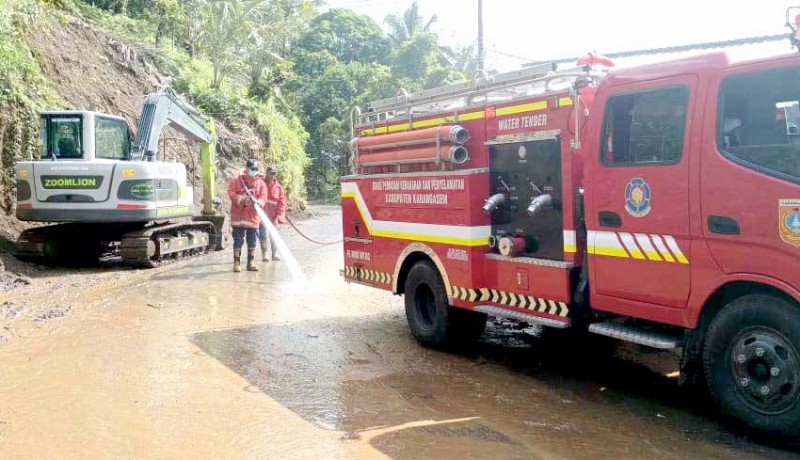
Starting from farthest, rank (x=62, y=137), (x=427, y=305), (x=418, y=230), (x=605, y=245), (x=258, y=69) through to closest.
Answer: (x=258, y=69)
(x=62, y=137)
(x=427, y=305)
(x=418, y=230)
(x=605, y=245)

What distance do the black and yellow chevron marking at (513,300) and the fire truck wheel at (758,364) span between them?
1.42 meters

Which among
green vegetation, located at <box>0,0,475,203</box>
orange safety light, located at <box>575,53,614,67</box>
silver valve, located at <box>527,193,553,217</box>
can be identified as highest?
green vegetation, located at <box>0,0,475,203</box>

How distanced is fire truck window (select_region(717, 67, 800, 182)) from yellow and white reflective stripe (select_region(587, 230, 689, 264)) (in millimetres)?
791

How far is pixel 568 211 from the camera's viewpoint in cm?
621

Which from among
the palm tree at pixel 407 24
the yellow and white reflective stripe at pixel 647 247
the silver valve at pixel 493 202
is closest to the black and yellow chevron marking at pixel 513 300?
the silver valve at pixel 493 202

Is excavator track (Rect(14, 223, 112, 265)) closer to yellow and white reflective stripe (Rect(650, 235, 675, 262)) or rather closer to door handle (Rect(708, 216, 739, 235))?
yellow and white reflective stripe (Rect(650, 235, 675, 262))

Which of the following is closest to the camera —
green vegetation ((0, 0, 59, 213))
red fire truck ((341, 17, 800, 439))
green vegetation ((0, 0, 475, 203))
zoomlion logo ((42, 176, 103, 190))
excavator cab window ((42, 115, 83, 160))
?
red fire truck ((341, 17, 800, 439))

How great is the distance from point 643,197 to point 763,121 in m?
1.00

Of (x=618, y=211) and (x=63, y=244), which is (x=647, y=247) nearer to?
(x=618, y=211)

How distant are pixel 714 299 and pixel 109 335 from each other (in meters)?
6.27

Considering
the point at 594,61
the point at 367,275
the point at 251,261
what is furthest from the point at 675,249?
the point at 251,261

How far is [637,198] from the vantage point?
18.5ft

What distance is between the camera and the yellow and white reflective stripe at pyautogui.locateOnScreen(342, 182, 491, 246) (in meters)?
7.01

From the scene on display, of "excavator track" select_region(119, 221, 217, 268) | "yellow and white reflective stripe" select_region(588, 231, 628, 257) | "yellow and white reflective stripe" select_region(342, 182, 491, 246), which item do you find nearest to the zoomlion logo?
"excavator track" select_region(119, 221, 217, 268)
